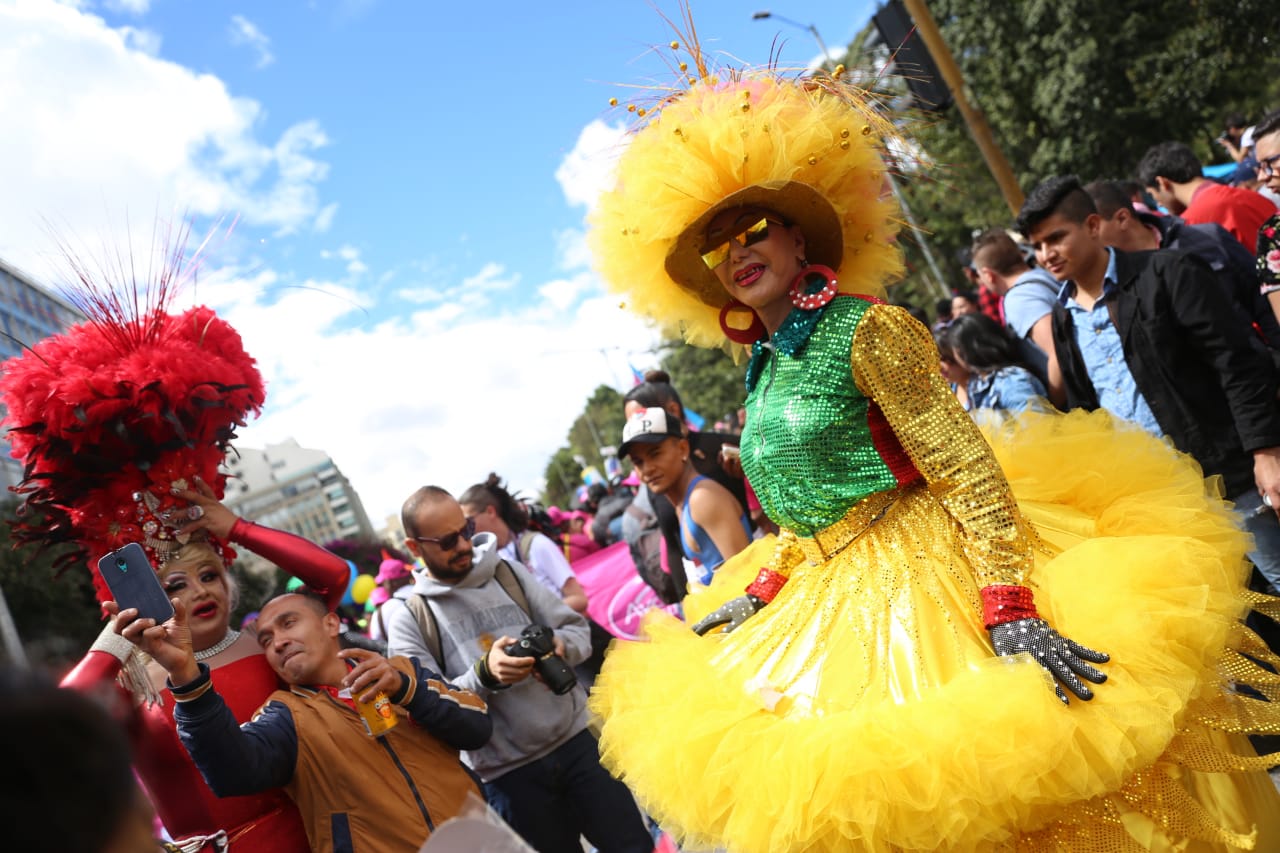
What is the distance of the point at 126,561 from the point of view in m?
2.40

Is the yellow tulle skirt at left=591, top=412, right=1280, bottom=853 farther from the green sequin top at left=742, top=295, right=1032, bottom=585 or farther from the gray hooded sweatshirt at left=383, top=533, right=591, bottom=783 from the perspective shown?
the gray hooded sweatshirt at left=383, top=533, right=591, bottom=783

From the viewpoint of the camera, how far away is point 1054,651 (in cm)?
190

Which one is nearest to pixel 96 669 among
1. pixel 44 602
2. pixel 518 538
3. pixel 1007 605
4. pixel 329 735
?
pixel 329 735

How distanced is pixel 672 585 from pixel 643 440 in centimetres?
127

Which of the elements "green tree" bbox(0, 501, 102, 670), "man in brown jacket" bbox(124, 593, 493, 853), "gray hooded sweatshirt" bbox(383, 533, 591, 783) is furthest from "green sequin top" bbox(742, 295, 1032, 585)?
"green tree" bbox(0, 501, 102, 670)

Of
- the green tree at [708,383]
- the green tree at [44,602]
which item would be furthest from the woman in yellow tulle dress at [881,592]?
the green tree at [708,383]

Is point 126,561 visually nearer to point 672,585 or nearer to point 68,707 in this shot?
point 68,707

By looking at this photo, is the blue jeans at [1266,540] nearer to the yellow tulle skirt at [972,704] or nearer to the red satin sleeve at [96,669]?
the yellow tulle skirt at [972,704]

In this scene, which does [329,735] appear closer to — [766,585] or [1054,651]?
[766,585]

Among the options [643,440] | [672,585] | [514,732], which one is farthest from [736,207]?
[672,585]

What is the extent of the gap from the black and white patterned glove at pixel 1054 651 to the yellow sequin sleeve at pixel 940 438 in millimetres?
141

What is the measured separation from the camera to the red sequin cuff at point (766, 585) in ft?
8.80

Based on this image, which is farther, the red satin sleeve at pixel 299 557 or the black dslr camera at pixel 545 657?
the black dslr camera at pixel 545 657

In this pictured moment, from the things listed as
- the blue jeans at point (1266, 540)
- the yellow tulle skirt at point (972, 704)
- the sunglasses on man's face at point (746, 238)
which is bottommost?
the blue jeans at point (1266, 540)
